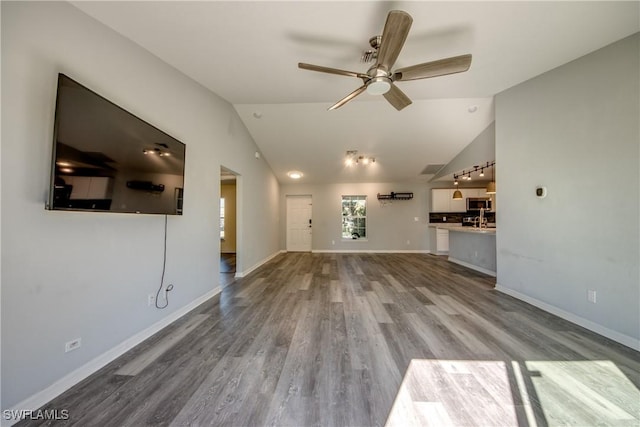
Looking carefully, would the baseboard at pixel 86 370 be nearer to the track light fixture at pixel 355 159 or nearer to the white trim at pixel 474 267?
the track light fixture at pixel 355 159

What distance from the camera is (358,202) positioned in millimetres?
8016

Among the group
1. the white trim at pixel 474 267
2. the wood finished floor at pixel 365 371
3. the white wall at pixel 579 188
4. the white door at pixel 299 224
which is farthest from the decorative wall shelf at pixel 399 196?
the wood finished floor at pixel 365 371

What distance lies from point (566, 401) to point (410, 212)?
→ 6.56 m

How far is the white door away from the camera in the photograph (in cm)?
807

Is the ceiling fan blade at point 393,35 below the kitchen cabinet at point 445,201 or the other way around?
the other way around

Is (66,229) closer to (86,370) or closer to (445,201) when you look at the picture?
(86,370)

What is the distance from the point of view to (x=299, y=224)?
26.6 feet

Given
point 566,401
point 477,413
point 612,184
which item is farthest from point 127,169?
point 612,184

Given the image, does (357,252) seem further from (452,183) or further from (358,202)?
(452,183)

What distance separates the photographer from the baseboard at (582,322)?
214cm

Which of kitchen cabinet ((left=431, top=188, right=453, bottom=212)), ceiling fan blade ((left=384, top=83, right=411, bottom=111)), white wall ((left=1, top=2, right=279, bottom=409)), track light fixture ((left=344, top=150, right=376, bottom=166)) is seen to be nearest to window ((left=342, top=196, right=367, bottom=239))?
track light fixture ((left=344, top=150, right=376, bottom=166))

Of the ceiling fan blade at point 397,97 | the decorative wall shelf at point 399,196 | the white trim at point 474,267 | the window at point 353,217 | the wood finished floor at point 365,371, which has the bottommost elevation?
the wood finished floor at point 365,371

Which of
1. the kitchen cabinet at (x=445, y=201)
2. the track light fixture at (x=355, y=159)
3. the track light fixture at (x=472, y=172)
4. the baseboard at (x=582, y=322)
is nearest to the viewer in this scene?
the baseboard at (x=582, y=322)

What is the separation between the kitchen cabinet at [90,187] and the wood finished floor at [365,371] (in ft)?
4.24
